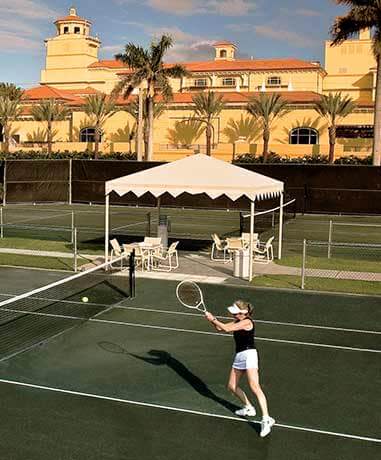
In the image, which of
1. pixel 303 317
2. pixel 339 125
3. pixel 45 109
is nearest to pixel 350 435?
pixel 303 317

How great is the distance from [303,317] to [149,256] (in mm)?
6593

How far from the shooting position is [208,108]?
71.3 meters

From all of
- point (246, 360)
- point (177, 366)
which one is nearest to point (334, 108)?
point (177, 366)

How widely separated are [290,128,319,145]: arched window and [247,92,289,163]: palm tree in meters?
2.82

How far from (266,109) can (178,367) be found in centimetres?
5955

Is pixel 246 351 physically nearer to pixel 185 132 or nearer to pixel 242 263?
pixel 242 263

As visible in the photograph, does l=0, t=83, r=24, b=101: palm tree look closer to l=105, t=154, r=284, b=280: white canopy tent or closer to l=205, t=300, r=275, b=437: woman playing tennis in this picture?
l=105, t=154, r=284, b=280: white canopy tent

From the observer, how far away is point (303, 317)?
14.5 m

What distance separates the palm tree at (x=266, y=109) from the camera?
2638 inches

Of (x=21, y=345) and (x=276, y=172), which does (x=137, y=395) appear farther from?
(x=276, y=172)

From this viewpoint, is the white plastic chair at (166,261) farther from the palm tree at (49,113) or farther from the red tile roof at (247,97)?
the palm tree at (49,113)

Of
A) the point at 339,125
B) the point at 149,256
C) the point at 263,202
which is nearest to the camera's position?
the point at 149,256

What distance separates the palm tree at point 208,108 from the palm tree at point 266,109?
3756mm

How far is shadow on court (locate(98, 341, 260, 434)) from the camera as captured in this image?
9367 millimetres
